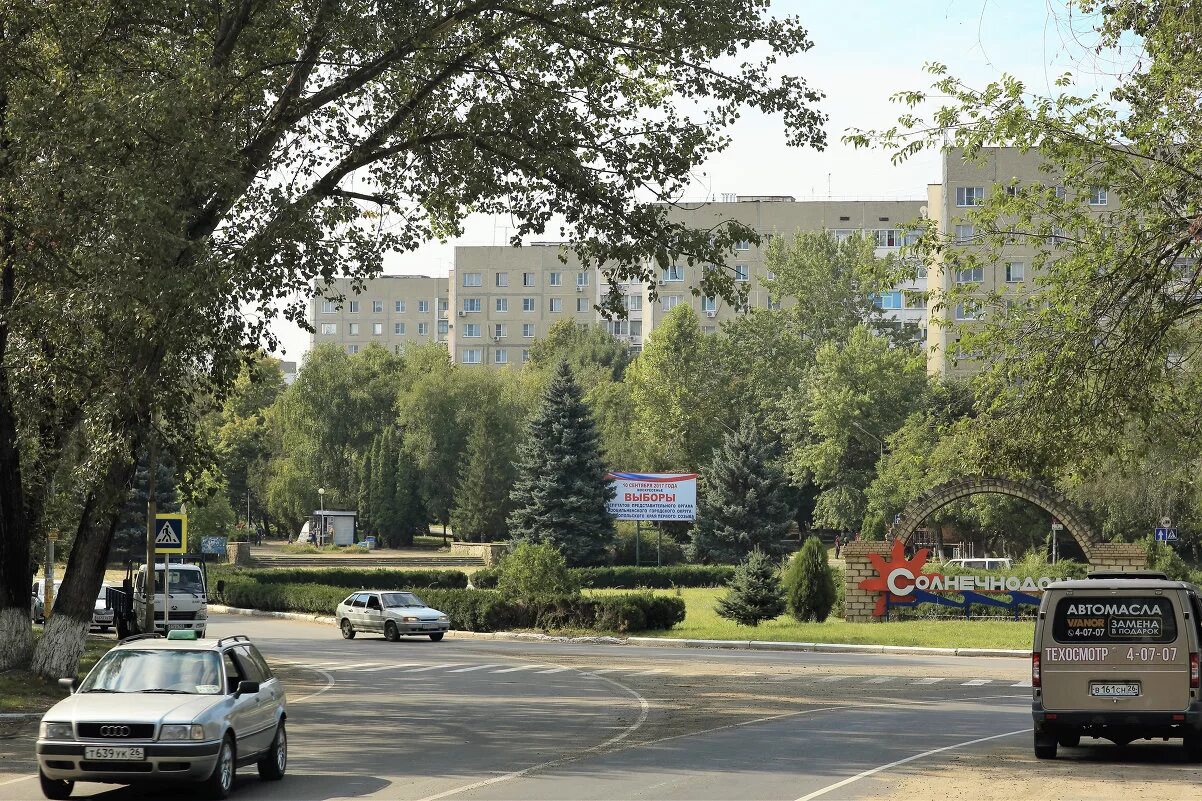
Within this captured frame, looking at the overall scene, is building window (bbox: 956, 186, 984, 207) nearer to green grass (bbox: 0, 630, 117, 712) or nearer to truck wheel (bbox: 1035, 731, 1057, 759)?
green grass (bbox: 0, 630, 117, 712)

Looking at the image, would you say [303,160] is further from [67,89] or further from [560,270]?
[560,270]

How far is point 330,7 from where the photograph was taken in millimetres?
20047

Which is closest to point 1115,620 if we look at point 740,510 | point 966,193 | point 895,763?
point 895,763

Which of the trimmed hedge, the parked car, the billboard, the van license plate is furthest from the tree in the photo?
the billboard

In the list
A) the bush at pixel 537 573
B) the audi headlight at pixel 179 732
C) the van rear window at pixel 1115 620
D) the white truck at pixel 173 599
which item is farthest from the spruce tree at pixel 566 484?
the audi headlight at pixel 179 732

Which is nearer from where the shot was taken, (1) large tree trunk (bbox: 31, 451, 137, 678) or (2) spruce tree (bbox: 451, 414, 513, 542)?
(1) large tree trunk (bbox: 31, 451, 137, 678)

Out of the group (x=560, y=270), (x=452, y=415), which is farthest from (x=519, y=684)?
(x=560, y=270)

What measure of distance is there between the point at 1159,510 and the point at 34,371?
5088 cm

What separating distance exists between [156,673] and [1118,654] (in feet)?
33.1

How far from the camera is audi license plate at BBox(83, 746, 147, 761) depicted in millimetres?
11844

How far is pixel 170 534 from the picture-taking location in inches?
1120

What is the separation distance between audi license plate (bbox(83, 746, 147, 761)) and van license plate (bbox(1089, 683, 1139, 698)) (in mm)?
9923

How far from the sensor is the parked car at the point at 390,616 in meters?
40.2

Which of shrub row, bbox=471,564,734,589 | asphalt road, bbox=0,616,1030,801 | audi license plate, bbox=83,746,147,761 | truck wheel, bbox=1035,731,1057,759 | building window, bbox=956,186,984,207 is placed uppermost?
building window, bbox=956,186,984,207
